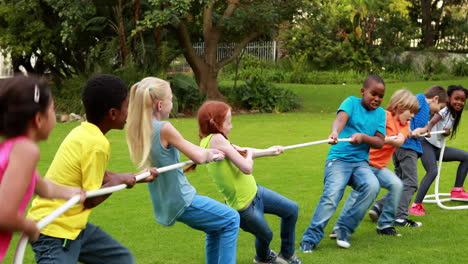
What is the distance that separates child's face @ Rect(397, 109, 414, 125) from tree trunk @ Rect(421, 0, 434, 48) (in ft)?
89.8

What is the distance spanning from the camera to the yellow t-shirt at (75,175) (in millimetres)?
3824

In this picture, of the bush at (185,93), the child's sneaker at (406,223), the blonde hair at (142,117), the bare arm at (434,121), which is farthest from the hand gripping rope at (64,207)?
the bush at (185,93)

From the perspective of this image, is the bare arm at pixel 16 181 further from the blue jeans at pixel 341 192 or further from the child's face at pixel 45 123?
the blue jeans at pixel 341 192

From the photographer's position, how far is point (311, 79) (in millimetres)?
29016

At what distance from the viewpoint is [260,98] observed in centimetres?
2098

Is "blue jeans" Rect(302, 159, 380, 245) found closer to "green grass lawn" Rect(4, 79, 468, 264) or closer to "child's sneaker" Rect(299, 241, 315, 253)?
"child's sneaker" Rect(299, 241, 315, 253)

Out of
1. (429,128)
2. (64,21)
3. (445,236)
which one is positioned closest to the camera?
(445,236)

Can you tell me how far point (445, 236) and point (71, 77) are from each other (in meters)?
16.6

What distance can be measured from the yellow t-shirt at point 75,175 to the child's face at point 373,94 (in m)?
3.19

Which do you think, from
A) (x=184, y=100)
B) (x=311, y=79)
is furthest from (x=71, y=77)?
(x=311, y=79)

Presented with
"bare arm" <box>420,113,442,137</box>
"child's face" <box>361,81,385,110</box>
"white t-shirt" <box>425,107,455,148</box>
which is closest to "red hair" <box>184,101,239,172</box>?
"child's face" <box>361,81,385,110</box>

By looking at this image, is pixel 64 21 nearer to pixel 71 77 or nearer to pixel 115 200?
pixel 71 77

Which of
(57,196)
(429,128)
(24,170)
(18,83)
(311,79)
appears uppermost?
(18,83)

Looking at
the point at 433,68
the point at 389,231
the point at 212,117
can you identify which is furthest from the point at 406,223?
the point at 433,68
